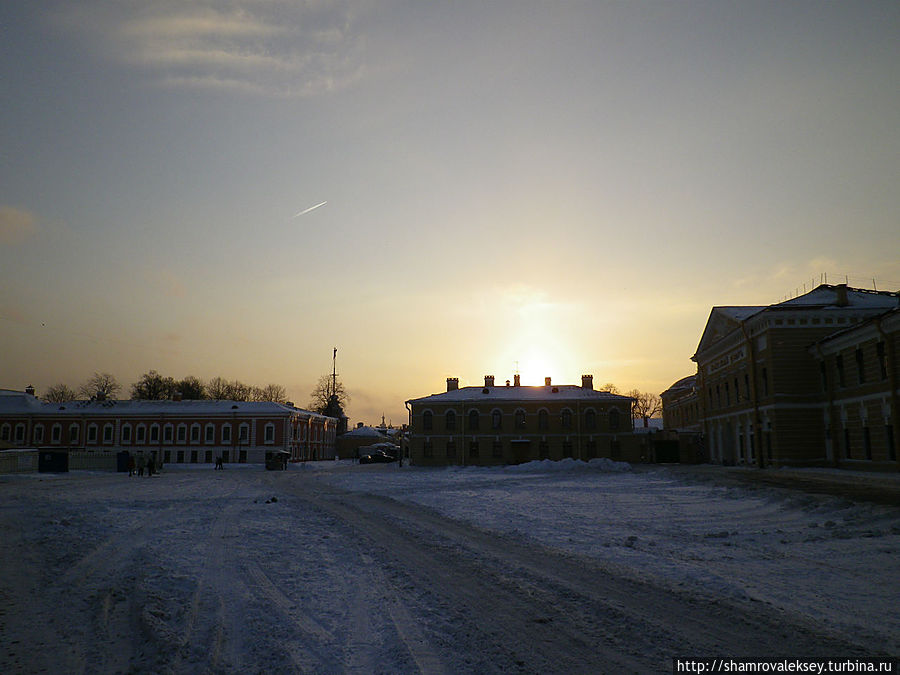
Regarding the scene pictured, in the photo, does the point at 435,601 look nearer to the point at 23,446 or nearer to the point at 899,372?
the point at 899,372

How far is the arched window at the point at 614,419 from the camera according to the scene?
191ft

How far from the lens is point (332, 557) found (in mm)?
12148

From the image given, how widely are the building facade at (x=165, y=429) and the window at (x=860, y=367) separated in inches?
2170

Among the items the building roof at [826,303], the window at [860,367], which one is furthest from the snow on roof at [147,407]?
the window at [860,367]

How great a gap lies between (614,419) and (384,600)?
172 feet

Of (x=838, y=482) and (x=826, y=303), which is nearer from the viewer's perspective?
(x=838, y=482)

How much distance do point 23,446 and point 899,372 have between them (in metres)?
82.2

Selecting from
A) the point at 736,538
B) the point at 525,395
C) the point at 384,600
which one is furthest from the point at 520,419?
the point at 384,600

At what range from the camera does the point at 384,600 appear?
8734 mm

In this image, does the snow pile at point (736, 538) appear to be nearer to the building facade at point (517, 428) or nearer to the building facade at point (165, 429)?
the building facade at point (517, 428)

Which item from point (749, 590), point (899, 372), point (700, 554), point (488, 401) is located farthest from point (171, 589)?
point (488, 401)

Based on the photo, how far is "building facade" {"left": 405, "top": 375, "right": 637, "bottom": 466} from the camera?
191 feet

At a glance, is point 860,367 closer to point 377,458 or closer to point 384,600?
point 384,600

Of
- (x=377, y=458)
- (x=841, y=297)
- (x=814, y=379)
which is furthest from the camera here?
(x=377, y=458)
